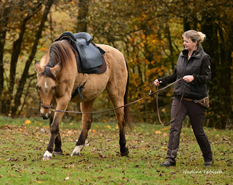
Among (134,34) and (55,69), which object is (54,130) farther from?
(134,34)

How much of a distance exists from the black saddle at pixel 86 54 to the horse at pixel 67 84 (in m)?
0.11

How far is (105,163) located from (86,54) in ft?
6.29

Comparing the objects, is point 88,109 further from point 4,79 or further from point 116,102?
point 4,79

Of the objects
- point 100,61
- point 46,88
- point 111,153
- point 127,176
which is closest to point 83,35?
point 100,61

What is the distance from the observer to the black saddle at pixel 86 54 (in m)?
5.61

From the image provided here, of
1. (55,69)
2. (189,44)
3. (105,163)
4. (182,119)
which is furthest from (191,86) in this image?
(55,69)

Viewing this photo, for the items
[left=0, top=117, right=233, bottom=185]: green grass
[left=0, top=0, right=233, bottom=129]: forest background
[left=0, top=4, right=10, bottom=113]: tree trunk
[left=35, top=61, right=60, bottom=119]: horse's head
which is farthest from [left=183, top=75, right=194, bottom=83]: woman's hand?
[left=0, top=4, right=10, bottom=113]: tree trunk

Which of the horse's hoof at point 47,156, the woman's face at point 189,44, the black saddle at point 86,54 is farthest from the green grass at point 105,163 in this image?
the woman's face at point 189,44

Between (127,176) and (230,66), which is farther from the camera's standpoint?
(230,66)

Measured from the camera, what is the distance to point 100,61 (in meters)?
5.94

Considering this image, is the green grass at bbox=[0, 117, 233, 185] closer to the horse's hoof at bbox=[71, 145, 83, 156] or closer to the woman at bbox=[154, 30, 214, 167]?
the horse's hoof at bbox=[71, 145, 83, 156]

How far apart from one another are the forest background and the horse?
4.08 meters

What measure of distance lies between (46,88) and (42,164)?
1.12 meters

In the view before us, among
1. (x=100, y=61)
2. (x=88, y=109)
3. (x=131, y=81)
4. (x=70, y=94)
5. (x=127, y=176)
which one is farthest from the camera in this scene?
(x=131, y=81)
